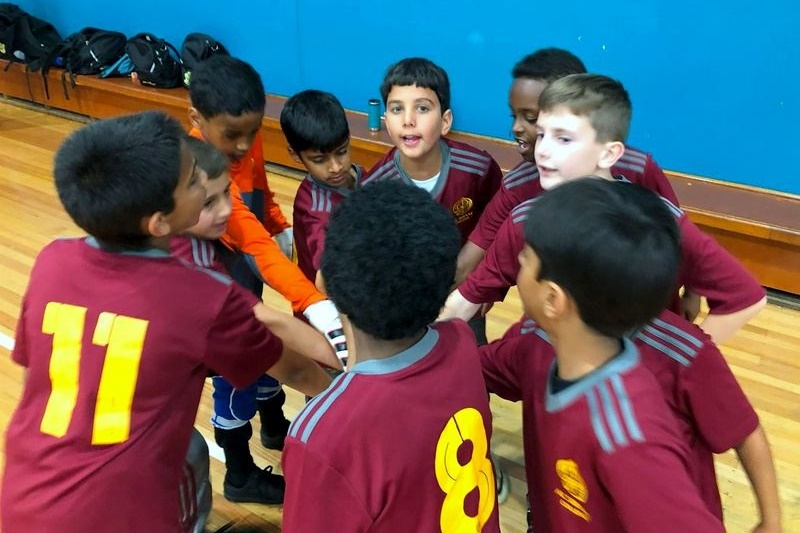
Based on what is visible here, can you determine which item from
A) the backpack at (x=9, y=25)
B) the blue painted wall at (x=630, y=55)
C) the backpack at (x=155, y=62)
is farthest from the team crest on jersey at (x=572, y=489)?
the backpack at (x=9, y=25)

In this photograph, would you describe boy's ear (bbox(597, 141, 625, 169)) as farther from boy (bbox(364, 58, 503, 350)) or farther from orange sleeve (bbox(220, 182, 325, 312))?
orange sleeve (bbox(220, 182, 325, 312))

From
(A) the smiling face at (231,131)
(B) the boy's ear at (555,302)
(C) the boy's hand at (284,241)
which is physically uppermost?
(B) the boy's ear at (555,302)

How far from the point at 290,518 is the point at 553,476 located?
14.4 inches

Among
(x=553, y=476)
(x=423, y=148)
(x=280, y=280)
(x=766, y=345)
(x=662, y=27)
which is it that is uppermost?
(x=662, y=27)

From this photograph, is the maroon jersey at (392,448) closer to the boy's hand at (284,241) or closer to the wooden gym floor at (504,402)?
the wooden gym floor at (504,402)

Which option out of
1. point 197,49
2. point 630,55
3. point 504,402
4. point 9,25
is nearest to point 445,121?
point 504,402

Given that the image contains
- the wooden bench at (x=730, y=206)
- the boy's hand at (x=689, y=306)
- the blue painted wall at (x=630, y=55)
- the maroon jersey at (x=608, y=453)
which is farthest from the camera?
the blue painted wall at (x=630, y=55)

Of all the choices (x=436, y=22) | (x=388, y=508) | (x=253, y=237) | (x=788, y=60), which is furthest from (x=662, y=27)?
(x=388, y=508)

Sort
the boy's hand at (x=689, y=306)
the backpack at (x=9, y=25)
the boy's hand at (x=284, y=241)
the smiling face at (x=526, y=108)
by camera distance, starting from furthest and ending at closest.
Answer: the backpack at (x=9, y=25) → the boy's hand at (x=284, y=241) → the smiling face at (x=526, y=108) → the boy's hand at (x=689, y=306)

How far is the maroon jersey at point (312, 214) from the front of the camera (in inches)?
66.7

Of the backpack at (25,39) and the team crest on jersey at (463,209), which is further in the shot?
the backpack at (25,39)

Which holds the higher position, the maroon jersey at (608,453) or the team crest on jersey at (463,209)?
the maroon jersey at (608,453)

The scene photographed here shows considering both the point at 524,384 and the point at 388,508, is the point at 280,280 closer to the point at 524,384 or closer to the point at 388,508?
the point at 524,384

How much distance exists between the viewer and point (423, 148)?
1759mm
